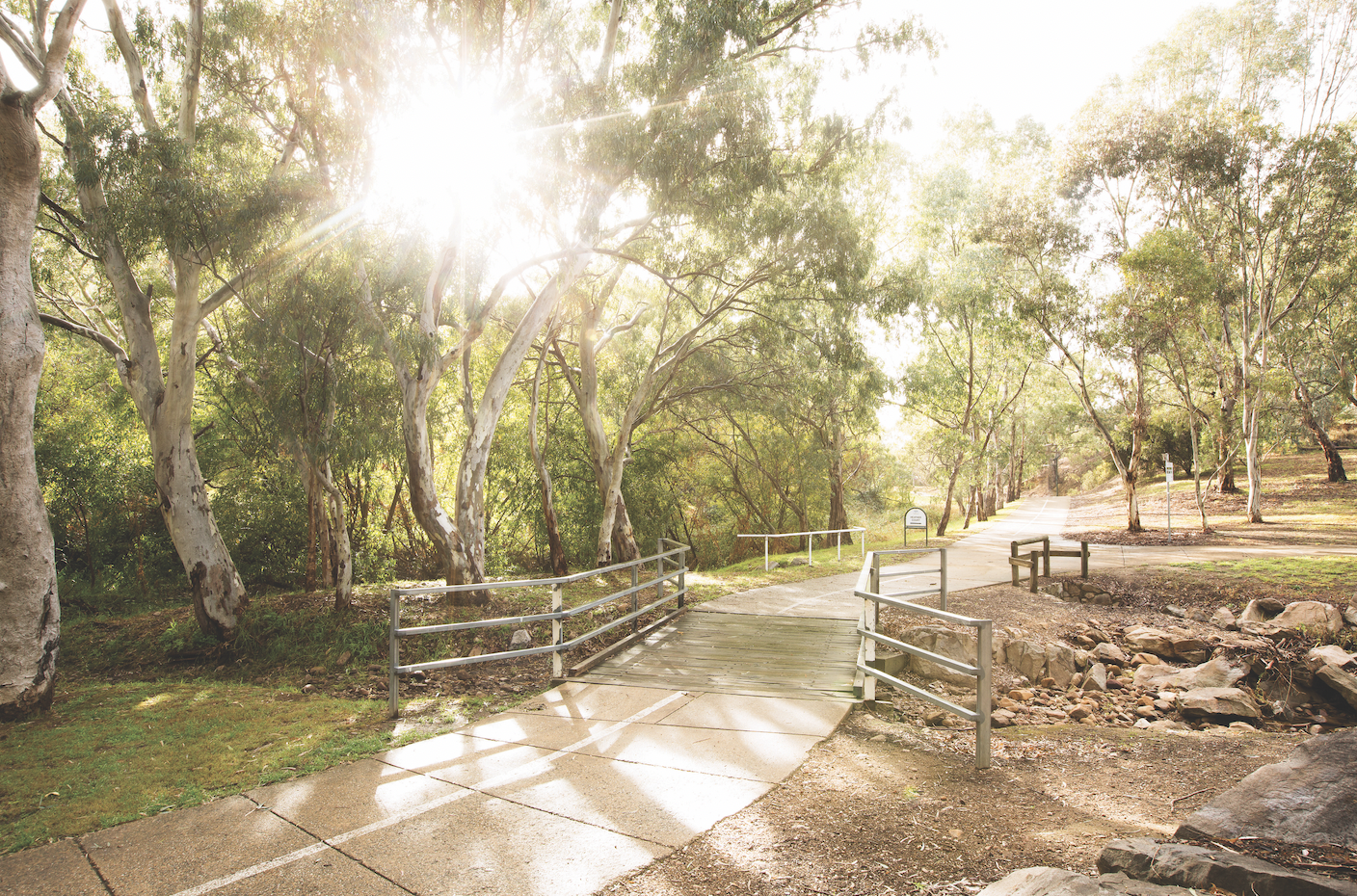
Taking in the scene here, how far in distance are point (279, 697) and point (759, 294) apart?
11.8 m

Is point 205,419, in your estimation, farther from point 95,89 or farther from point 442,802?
point 442,802

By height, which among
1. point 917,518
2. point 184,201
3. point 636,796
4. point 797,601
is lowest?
point 797,601

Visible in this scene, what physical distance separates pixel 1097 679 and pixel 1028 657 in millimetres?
778

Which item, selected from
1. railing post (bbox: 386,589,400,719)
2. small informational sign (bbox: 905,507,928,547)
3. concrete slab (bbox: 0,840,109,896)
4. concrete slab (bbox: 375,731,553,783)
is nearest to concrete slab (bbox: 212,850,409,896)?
concrete slab (bbox: 0,840,109,896)

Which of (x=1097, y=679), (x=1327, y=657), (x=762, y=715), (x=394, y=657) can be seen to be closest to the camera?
(x=762, y=715)

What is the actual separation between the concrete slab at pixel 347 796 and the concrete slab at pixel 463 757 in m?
0.11

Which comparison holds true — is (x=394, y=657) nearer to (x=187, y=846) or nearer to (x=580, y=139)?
(x=187, y=846)

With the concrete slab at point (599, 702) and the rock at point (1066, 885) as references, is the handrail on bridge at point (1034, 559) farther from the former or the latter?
the rock at point (1066, 885)

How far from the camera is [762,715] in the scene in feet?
17.9

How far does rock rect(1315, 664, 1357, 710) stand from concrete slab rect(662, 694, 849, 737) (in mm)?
6008

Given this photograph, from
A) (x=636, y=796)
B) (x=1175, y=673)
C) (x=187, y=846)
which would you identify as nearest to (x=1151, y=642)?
(x=1175, y=673)

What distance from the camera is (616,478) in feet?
51.2

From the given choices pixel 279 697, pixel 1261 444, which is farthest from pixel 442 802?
pixel 1261 444

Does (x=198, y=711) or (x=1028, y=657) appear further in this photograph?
(x=1028, y=657)
